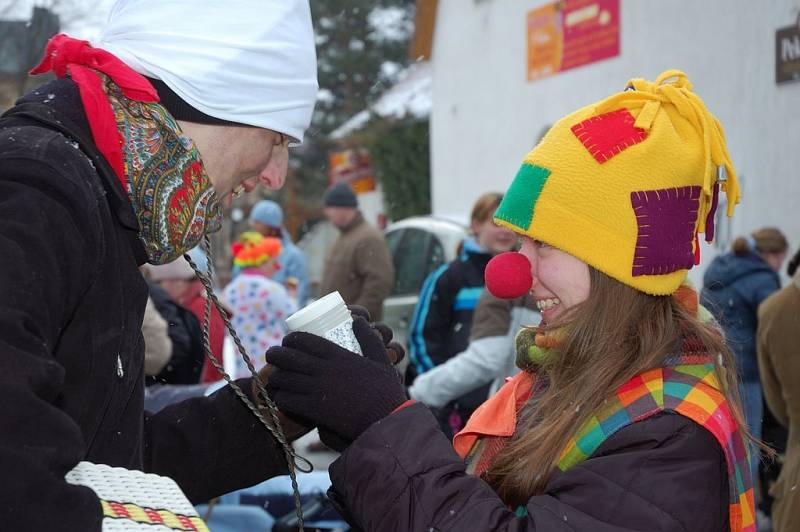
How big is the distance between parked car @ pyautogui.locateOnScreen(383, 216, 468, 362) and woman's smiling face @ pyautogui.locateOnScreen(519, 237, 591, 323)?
5.45m

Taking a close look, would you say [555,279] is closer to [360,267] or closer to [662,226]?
[662,226]

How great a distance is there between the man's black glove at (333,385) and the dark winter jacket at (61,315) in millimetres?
260

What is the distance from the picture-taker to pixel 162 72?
1.45 meters

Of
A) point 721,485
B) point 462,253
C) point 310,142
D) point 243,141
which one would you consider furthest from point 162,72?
point 310,142

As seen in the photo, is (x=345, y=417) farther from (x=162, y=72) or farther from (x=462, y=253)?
(x=462, y=253)

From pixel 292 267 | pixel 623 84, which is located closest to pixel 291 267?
pixel 292 267

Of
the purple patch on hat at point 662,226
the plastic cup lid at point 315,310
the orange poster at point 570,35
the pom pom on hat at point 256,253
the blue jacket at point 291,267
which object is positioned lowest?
the blue jacket at point 291,267

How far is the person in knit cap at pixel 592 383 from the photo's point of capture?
1.49m

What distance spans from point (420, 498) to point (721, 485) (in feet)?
1.71

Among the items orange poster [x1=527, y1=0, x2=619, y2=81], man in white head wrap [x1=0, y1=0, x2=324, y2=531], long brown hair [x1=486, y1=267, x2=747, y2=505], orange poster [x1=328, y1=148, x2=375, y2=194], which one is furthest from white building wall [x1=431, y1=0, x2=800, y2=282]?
man in white head wrap [x1=0, y1=0, x2=324, y2=531]

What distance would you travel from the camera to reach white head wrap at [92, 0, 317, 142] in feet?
4.81

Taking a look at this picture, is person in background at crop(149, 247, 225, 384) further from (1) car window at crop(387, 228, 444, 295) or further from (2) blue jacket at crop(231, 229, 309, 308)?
(1) car window at crop(387, 228, 444, 295)

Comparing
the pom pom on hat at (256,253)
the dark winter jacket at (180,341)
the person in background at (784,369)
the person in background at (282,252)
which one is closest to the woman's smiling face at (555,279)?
the person in background at (784,369)

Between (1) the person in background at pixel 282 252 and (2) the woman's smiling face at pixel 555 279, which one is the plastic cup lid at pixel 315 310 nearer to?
(2) the woman's smiling face at pixel 555 279
